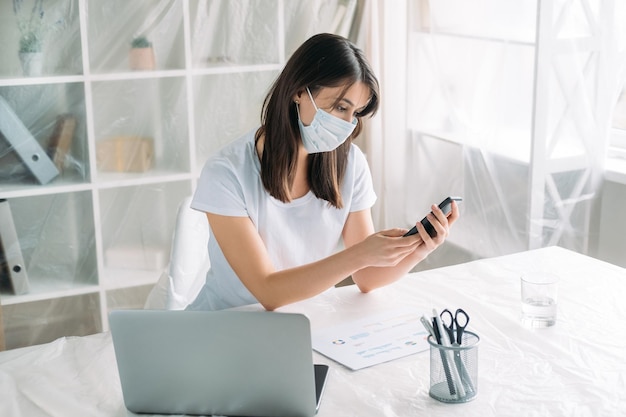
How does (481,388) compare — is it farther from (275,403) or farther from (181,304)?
(181,304)

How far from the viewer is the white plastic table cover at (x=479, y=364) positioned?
1301 mm

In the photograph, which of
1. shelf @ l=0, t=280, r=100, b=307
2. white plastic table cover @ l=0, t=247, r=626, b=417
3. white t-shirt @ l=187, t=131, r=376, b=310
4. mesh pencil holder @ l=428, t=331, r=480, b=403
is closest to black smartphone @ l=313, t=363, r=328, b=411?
A: white plastic table cover @ l=0, t=247, r=626, b=417

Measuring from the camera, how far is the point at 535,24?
262 cm

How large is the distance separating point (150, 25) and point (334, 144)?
4.19 ft

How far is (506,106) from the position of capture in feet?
8.95

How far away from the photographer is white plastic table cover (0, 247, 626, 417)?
1301mm

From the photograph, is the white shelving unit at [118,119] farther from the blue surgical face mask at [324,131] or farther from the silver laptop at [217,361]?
the silver laptop at [217,361]

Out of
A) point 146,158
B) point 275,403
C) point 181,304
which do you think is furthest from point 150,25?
point 275,403

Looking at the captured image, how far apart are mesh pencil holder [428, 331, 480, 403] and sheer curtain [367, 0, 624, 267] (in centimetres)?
149

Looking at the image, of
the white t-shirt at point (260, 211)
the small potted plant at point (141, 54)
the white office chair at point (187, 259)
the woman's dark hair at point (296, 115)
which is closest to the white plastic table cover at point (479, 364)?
the white t-shirt at point (260, 211)

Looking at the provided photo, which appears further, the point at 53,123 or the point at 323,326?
the point at 53,123

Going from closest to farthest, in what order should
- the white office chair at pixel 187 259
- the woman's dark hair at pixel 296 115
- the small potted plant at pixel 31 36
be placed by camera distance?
the woman's dark hair at pixel 296 115
the white office chair at pixel 187 259
the small potted plant at pixel 31 36

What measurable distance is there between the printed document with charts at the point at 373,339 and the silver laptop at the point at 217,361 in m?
0.22

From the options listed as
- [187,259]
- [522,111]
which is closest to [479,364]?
[187,259]
